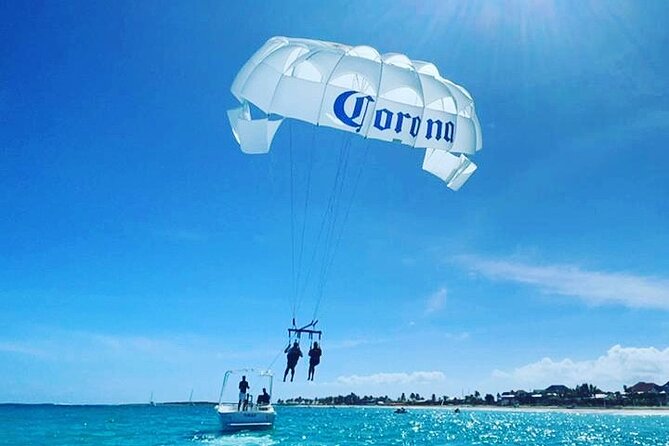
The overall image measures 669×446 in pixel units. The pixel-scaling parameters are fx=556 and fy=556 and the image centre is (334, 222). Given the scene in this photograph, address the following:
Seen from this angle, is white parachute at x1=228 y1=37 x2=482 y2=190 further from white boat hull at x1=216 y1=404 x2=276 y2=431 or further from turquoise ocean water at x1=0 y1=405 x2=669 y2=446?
white boat hull at x1=216 y1=404 x2=276 y2=431

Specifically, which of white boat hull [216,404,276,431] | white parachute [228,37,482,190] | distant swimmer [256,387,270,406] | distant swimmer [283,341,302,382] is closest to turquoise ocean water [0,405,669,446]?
white boat hull [216,404,276,431]

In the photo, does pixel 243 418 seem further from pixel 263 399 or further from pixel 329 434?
pixel 329 434

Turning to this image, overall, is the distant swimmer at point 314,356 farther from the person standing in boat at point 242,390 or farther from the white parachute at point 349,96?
the person standing in boat at point 242,390

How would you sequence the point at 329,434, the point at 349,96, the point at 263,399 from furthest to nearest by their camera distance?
the point at 329,434 < the point at 263,399 < the point at 349,96

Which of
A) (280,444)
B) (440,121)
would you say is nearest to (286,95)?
(440,121)

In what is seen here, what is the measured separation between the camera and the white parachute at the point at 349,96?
12.6 metres

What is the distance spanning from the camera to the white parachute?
12562mm

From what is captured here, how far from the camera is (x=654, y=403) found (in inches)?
3907

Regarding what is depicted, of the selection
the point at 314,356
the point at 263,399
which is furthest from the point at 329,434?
the point at 314,356

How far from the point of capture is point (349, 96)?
1266 centimetres

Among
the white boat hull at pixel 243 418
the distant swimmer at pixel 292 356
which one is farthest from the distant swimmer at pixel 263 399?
the distant swimmer at pixel 292 356

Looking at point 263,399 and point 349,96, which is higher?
point 349,96

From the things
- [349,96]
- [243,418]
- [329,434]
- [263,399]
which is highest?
[349,96]

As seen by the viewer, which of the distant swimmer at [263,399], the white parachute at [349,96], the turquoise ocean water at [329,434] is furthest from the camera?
the distant swimmer at [263,399]
